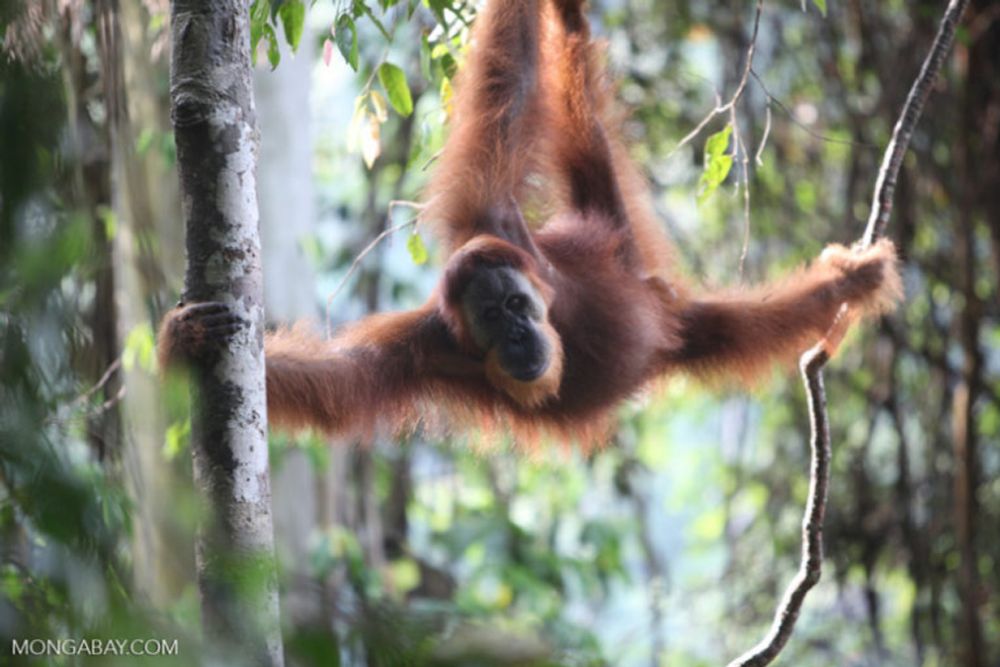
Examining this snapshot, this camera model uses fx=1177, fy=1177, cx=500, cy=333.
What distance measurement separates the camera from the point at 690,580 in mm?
8281

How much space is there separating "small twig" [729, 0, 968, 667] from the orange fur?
0.60 m

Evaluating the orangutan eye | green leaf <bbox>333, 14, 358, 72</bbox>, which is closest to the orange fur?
the orangutan eye

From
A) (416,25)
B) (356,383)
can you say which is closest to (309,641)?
(356,383)

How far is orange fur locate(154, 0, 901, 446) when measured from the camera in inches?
129

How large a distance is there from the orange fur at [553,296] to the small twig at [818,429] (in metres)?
0.60

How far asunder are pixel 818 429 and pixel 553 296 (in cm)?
114

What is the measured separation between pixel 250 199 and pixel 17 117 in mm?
969

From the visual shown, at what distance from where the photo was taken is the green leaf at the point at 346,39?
2674 mm

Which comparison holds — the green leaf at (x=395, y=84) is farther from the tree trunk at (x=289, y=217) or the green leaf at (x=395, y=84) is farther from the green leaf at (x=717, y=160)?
the tree trunk at (x=289, y=217)

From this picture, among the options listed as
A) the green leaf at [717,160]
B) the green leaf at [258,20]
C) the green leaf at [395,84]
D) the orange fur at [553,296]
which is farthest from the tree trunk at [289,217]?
the green leaf at [258,20]

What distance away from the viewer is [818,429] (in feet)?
8.34

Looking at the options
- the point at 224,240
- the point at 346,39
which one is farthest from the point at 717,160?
the point at 224,240

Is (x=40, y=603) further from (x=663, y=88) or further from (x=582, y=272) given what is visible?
(x=663, y=88)

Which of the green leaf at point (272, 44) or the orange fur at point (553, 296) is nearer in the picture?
the green leaf at point (272, 44)
